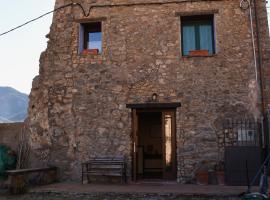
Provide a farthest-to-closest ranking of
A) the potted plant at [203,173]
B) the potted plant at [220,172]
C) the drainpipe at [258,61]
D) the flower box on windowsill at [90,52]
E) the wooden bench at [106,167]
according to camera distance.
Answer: the flower box on windowsill at [90,52]
the wooden bench at [106,167]
the drainpipe at [258,61]
the potted plant at [203,173]
the potted plant at [220,172]

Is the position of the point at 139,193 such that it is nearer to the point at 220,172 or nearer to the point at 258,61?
the point at 220,172

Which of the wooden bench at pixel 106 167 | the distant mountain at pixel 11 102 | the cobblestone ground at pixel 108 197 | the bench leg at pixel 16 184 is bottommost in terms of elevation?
the cobblestone ground at pixel 108 197

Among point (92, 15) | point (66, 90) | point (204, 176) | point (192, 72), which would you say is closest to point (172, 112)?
point (192, 72)

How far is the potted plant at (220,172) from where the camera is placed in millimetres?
7664

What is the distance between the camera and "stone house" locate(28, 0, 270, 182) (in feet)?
27.2

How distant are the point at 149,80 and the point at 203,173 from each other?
9.65ft

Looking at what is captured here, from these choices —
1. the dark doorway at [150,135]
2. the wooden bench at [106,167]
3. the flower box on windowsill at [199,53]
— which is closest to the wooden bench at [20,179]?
the wooden bench at [106,167]

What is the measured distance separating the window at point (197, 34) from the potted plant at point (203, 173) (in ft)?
10.4

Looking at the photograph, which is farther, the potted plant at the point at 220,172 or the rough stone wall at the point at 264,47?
the rough stone wall at the point at 264,47

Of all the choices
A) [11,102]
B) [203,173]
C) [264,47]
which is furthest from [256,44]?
[11,102]

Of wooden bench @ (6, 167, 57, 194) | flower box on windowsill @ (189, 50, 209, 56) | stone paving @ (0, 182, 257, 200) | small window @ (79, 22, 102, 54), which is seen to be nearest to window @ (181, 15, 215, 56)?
flower box on windowsill @ (189, 50, 209, 56)

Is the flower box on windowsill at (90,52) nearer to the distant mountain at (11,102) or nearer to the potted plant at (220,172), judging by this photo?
the potted plant at (220,172)

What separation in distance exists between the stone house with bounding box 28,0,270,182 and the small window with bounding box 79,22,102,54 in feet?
0.12

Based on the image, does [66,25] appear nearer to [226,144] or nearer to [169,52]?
[169,52]
